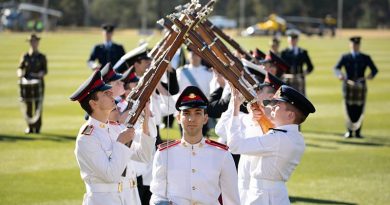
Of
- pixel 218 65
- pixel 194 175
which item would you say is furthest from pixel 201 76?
pixel 194 175

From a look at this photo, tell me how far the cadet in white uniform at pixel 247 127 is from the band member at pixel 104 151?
0.94 m

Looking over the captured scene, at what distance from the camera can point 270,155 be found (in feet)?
28.4

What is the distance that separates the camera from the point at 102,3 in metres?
108

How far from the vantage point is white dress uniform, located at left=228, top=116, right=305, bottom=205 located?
28.2 ft

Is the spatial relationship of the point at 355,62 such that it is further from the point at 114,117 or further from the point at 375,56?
the point at 375,56

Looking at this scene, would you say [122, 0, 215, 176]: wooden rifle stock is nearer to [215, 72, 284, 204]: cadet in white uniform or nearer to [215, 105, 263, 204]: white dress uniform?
[215, 72, 284, 204]: cadet in white uniform

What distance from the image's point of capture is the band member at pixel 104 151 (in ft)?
26.5

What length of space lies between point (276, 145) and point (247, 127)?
4.35 ft

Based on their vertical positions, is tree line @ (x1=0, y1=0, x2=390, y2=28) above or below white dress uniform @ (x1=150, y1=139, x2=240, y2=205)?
above

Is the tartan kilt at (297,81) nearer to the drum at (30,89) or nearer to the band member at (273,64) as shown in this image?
the drum at (30,89)

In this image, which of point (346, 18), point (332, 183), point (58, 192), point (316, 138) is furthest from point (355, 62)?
point (346, 18)

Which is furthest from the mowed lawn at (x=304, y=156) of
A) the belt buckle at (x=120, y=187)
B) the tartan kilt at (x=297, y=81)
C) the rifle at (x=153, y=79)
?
the rifle at (x=153, y=79)

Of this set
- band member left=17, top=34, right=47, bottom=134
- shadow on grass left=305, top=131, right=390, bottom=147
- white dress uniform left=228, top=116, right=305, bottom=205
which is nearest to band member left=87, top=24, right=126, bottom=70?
band member left=17, top=34, right=47, bottom=134

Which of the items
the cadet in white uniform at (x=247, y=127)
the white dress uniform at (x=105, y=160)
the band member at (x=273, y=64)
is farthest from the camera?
the band member at (x=273, y=64)
